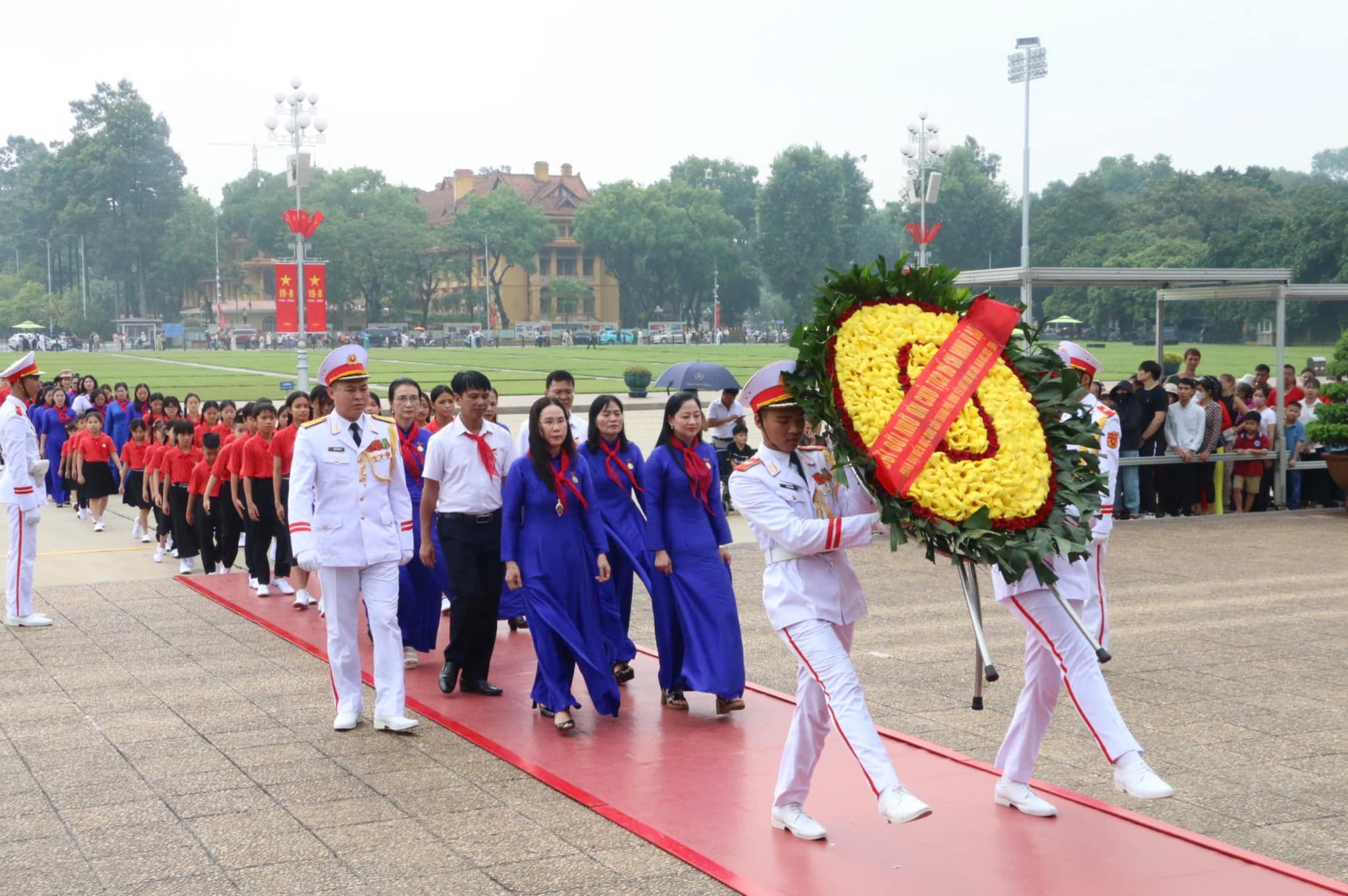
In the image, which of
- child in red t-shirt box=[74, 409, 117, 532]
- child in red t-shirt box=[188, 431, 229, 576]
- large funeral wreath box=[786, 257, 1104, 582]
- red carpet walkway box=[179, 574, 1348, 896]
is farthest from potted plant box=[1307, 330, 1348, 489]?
child in red t-shirt box=[74, 409, 117, 532]

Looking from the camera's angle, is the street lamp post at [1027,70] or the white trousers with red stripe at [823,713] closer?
the white trousers with red stripe at [823,713]

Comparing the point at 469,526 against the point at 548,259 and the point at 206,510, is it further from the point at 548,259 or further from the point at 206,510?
the point at 548,259

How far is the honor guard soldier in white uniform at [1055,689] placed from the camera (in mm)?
4750

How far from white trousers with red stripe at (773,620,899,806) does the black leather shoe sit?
309cm

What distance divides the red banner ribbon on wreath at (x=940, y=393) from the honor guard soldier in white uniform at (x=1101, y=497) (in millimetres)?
760

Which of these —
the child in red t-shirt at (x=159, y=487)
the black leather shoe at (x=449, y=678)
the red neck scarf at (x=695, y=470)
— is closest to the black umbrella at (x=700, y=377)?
the child in red t-shirt at (x=159, y=487)

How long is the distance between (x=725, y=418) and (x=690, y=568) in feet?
25.6

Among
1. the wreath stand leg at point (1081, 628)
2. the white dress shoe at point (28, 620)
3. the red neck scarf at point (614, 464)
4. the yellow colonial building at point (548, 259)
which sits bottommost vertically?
the white dress shoe at point (28, 620)

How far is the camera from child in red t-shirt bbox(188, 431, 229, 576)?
11.7 meters

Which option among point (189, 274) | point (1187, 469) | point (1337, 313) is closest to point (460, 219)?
point (189, 274)

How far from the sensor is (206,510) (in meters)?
11.9

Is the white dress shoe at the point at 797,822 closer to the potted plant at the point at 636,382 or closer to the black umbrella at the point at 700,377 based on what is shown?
the black umbrella at the point at 700,377

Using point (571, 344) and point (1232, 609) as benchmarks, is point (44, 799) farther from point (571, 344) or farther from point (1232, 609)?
point (571, 344)

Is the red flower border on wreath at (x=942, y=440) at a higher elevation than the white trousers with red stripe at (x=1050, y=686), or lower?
higher
